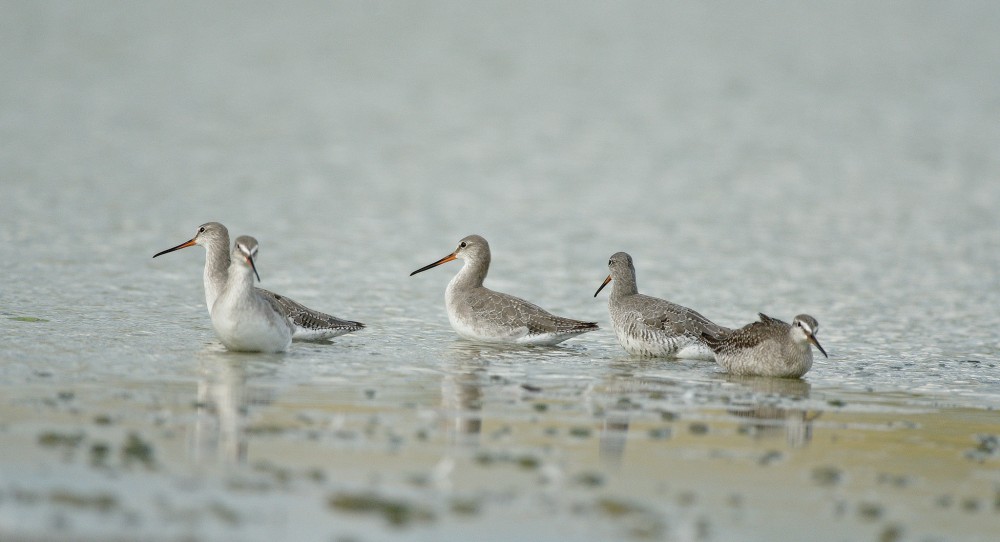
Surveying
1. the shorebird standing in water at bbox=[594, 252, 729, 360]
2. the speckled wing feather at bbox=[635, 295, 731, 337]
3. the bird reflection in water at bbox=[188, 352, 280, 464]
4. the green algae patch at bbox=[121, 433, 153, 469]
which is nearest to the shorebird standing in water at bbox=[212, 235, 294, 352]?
the bird reflection in water at bbox=[188, 352, 280, 464]

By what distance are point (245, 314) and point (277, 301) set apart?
1.36 meters

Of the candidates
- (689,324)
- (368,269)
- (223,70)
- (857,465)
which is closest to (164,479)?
(857,465)

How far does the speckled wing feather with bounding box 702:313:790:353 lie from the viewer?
1268 cm

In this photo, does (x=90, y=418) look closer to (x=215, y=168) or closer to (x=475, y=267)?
(x=475, y=267)

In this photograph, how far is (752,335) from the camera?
12.8 meters

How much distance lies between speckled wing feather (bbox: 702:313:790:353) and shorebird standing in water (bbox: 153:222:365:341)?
3706 millimetres

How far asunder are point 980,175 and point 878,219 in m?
7.49

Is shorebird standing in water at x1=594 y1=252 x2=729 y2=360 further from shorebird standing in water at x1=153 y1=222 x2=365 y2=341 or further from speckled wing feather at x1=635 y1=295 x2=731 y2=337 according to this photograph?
shorebird standing in water at x1=153 y1=222 x2=365 y2=341

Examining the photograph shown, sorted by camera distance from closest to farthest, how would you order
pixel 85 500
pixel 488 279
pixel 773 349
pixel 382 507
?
pixel 85 500, pixel 382 507, pixel 773 349, pixel 488 279

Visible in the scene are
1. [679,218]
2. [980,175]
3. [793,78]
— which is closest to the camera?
[679,218]

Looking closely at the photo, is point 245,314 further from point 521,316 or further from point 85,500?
point 85,500

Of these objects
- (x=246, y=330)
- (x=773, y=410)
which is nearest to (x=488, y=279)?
(x=246, y=330)

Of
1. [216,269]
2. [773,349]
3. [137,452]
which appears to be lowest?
[137,452]

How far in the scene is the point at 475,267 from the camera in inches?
633
